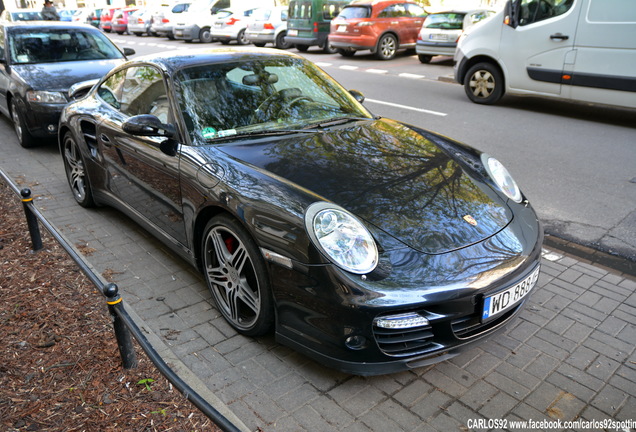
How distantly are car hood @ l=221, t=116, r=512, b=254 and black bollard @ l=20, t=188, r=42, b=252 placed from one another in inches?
64.9

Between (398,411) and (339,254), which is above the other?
(339,254)

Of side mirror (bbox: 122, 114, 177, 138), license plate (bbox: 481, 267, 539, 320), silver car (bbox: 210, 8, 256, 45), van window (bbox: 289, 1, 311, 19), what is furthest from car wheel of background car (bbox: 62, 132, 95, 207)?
silver car (bbox: 210, 8, 256, 45)

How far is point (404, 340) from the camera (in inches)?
100

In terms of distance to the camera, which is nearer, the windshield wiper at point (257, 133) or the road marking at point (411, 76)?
the windshield wiper at point (257, 133)

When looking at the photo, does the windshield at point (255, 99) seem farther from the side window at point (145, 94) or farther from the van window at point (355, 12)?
the van window at point (355, 12)

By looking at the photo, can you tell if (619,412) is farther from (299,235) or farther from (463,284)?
(299,235)

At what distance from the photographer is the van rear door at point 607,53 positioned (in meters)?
7.67

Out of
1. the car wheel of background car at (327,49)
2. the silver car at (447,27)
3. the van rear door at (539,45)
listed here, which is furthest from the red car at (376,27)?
the van rear door at (539,45)

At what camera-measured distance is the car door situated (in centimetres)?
357

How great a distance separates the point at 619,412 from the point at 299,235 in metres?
1.78

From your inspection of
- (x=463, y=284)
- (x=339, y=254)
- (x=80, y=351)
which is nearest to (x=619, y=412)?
(x=463, y=284)

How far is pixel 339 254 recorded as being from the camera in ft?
8.39

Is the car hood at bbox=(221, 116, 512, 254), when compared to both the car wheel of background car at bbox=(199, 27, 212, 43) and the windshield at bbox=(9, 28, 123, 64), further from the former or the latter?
the car wheel of background car at bbox=(199, 27, 212, 43)

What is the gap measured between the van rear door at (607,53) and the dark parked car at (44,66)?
7.01m
